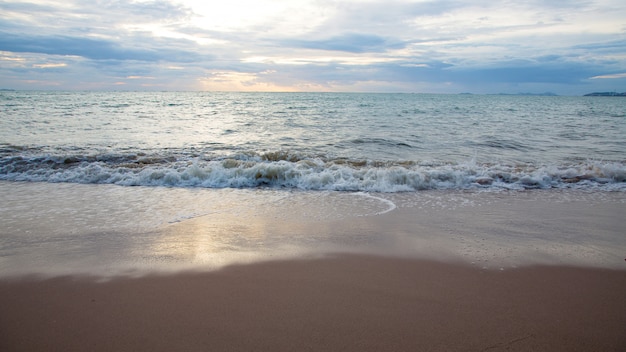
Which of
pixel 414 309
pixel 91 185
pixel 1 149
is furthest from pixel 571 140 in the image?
pixel 1 149

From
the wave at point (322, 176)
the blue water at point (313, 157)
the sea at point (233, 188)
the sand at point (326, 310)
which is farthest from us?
the blue water at point (313, 157)

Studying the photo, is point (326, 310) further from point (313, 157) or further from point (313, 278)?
point (313, 157)

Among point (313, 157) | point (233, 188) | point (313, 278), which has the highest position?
point (313, 157)

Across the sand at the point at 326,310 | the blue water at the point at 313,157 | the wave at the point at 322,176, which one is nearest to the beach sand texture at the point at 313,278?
the sand at the point at 326,310

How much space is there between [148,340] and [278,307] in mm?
974

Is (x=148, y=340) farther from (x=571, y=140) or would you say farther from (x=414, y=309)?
(x=571, y=140)

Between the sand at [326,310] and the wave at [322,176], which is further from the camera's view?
the wave at [322,176]

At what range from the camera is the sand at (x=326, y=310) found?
2.51m

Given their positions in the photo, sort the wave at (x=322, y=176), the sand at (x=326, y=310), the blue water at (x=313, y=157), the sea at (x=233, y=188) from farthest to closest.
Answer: the blue water at (x=313, y=157) → the wave at (x=322, y=176) → the sea at (x=233, y=188) → the sand at (x=326, y=310)

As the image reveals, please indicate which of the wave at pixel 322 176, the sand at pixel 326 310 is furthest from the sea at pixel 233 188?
the sand at pixel 326 310

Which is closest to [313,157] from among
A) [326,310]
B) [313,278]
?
[313,278]

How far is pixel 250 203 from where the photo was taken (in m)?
6.46

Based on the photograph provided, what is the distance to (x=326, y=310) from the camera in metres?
2.87

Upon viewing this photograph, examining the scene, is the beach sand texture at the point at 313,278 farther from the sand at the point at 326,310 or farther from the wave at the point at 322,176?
the wave at the point at 322,176
